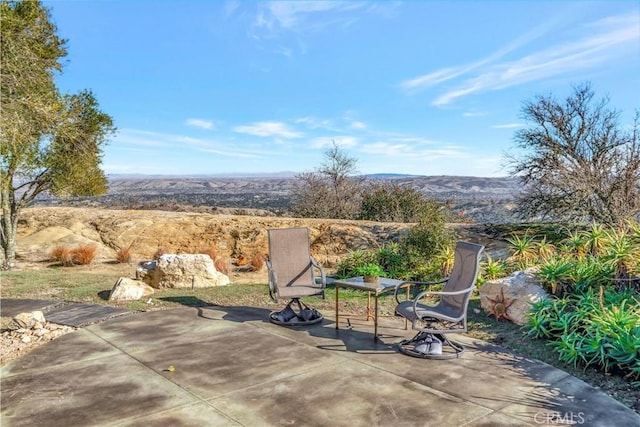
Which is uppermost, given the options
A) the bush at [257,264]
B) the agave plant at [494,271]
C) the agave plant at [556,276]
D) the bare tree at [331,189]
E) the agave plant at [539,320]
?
the bare tree at [331,189]

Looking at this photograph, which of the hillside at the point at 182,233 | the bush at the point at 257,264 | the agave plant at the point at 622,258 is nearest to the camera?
the agave plant at the point at 622,258

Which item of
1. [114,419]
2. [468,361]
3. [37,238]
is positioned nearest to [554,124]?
[468,361]

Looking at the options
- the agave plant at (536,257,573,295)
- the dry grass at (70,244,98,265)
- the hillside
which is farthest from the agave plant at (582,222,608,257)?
the dry grass at (70,244,98,265)

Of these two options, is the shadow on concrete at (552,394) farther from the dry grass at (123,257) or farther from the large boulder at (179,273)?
the dry grass at (123,257)

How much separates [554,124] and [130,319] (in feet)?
42.9

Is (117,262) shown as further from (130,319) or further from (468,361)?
(468,361)

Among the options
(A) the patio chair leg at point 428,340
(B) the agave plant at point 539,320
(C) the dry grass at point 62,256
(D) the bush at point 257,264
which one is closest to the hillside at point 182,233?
(C) the dry grass at point 62,256

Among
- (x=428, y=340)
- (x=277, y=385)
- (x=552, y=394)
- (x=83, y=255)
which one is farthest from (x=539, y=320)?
(x=83, y=255)

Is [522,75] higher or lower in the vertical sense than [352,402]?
higher

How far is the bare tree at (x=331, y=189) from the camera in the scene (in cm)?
2055

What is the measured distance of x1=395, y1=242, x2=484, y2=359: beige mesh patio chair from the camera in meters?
4.68

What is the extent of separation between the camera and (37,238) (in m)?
14.6

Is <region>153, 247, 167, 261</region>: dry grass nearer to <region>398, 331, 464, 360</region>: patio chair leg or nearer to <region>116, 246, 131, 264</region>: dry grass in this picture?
<region>116, 246, 131, 264</region>: dry grass

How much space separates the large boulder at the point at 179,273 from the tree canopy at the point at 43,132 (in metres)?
3.15
